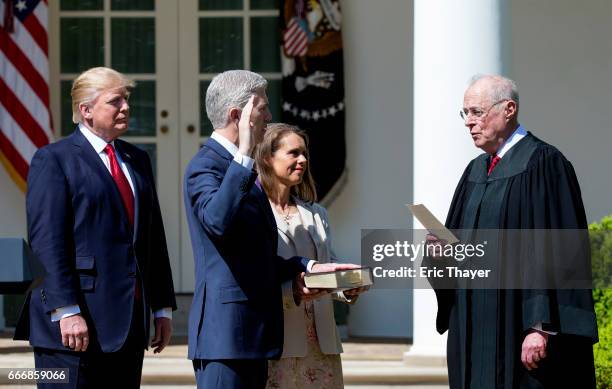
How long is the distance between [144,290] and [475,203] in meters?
1.44

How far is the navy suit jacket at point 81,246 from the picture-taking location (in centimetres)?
521

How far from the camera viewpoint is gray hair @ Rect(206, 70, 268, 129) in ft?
17.0

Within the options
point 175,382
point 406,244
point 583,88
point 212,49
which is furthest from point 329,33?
point 406,244

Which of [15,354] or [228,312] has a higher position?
[228,312]

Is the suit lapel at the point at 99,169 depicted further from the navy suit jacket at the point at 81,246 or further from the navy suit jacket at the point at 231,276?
the navy suit jacket at the point at 231,276

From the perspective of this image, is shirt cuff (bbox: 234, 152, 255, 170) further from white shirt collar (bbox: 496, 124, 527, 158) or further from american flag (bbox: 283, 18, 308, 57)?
american flag (bbox: 283, 18, 308, 57)

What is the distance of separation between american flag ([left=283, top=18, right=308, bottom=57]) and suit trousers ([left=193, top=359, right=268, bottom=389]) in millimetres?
5637

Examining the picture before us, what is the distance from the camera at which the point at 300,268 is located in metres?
5.42

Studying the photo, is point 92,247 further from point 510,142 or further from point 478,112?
point 510,142

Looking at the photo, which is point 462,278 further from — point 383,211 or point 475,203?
point 383,211

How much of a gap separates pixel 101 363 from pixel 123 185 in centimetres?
73

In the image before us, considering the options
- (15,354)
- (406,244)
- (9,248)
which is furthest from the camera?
(15,354)

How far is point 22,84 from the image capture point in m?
10.4

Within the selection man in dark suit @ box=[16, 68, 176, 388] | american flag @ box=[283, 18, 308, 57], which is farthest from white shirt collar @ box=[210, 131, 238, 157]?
american flag @ box=[283, 18, 308, 57]
